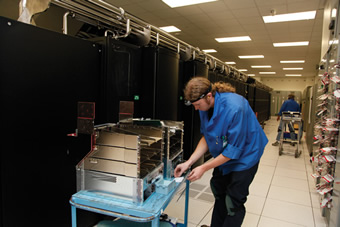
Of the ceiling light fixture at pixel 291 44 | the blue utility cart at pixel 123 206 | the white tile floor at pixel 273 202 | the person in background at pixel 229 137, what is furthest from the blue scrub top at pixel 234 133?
the ceiling light fixture at pixel 291 44

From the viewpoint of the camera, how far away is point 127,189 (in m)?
1.29

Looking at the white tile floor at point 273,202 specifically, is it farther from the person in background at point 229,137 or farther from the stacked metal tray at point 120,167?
the stacked metal tray at point 120,167

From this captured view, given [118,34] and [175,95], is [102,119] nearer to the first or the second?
[118,34]

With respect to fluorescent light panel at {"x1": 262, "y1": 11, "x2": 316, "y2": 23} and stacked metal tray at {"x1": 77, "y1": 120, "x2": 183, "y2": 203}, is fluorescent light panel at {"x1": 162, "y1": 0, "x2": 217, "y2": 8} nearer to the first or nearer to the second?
fluorescent light panel at {"x1": 262, "y1": 11, "x2": 316, "y2": 23}

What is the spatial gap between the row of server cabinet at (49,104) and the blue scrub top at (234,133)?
86cm

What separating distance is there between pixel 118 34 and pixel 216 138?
1738 mm

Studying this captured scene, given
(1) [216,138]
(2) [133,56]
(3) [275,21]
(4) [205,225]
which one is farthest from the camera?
(3) [275,21]

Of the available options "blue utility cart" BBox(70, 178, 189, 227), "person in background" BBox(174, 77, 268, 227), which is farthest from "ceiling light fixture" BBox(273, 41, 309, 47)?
"blue utility cart" BBox(70, 178, 189, 227)

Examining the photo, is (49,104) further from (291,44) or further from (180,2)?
(291,44)

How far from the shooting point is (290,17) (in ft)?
18.0

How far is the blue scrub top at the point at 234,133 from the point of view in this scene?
1.54 metres

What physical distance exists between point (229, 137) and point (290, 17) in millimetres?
5267

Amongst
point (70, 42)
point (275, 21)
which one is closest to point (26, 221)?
point (70, 42)

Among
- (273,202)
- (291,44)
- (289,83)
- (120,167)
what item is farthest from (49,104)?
(289,83)
